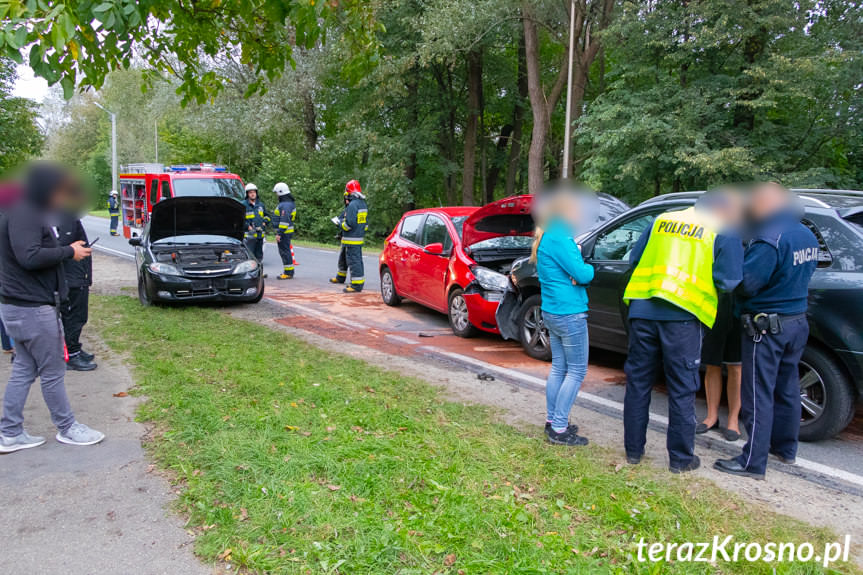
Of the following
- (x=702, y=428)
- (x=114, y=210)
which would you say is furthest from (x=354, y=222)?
(x=114, y=210)

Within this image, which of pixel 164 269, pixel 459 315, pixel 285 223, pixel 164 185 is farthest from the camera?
pixel 164 185

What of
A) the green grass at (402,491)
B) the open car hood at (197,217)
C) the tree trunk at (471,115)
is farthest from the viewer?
the tree trunk at (471,115)

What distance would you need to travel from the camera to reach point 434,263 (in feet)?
28.3

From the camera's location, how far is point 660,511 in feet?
11.0

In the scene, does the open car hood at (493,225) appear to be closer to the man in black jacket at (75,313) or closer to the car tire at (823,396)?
the car tire at (823,396)

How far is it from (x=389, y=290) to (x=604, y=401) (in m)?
5.37

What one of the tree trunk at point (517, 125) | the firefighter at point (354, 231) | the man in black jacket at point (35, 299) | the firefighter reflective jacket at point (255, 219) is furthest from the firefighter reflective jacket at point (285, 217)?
the tree trunk at point (517, 125)

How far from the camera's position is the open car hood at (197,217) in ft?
32.3

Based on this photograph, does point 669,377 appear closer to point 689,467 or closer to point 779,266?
point 689,467

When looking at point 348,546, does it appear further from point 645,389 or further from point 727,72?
point 727,72

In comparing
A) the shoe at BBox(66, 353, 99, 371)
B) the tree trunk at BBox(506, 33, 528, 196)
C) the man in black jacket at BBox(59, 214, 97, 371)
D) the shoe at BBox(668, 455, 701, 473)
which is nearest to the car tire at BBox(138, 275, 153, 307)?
the man in black jacket at BBox(59, 214, 97, 371)

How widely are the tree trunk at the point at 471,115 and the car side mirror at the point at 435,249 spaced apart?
18418mm

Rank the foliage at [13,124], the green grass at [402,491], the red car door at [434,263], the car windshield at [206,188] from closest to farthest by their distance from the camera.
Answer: the green grass at [402,491]
the red car door at [434,263]
the car windshield at [206,188]
the foliage at [13,124]

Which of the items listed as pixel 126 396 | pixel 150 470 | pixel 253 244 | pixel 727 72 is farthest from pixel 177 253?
pixel 727 72
